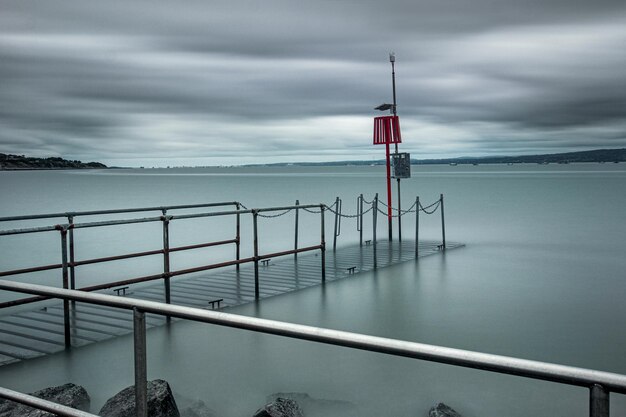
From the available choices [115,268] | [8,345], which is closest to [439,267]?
[115,268]

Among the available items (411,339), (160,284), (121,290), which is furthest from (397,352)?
(160,284)

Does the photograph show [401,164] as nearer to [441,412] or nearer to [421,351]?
[441,412]

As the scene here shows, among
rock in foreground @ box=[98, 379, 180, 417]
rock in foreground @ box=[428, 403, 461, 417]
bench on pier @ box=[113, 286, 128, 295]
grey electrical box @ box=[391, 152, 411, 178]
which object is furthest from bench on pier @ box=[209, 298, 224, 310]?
grey electrical box @ box=[391, 152, 411, 178]

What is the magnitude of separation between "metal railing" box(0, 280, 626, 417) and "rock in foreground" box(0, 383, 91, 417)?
265 cm

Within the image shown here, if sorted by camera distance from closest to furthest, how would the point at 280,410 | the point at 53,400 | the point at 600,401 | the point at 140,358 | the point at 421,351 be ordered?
the point at 600,401
the point at 421,351
the point at 140,358
the point at 280,410
the point at 53,400

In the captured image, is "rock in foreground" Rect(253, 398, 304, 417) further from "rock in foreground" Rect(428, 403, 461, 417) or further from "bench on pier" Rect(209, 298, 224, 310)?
"bench on pier" Rect(209, 298, 224, 310)

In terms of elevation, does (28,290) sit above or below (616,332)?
above

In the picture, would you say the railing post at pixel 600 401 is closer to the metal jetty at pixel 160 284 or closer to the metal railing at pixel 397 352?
the metal railing at pixel 397 352

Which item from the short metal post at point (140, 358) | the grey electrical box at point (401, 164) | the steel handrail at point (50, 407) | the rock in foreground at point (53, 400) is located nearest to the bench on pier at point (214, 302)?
the rock in foreground at point (53, 400)

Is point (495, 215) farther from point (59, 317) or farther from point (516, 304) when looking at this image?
point (59, 317)

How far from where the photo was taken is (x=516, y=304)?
9.77 m

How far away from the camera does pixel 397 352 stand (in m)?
1.58

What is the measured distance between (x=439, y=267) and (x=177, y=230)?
582 inches

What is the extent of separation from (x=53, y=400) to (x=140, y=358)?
9.92ft
